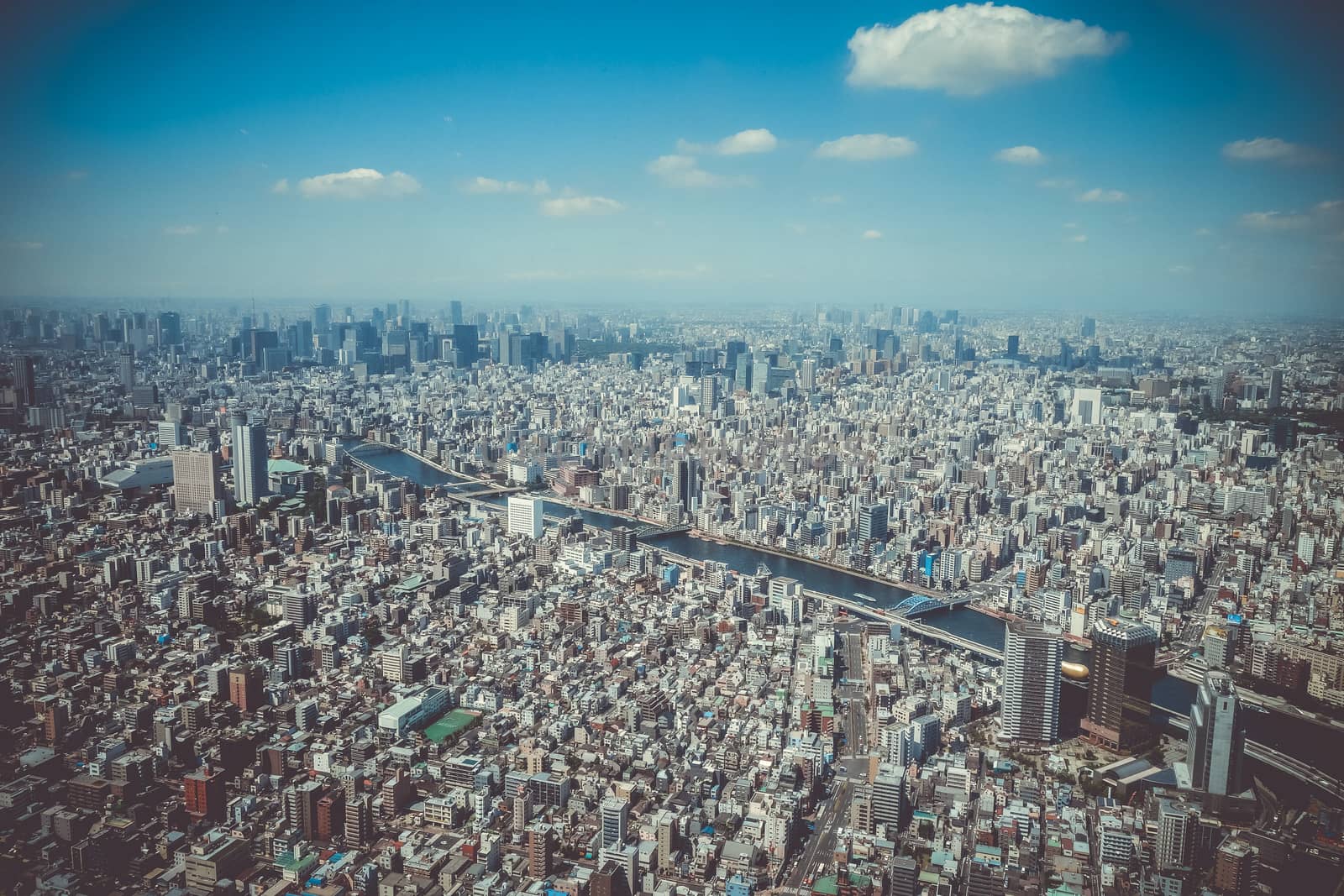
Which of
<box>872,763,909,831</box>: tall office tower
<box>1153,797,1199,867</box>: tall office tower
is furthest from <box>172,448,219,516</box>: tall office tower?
<box>1153,797,1199,867</box>: tall office tower

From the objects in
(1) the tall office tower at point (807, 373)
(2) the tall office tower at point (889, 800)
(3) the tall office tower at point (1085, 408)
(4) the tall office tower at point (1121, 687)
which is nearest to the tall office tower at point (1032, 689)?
(4) the tall office tower at point (1121, 687)

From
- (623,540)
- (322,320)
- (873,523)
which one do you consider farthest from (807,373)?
(322,320)

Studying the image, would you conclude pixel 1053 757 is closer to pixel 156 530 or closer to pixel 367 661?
pixel 367 661

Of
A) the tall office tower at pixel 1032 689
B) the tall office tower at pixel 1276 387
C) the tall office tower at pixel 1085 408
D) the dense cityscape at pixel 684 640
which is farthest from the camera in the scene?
the tall office tower at pixel 1085 408

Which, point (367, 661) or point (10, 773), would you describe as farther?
point (367, 661)

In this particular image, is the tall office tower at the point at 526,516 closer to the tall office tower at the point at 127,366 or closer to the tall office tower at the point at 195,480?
the tall office tower at the point at 195,480

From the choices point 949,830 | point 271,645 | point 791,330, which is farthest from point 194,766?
point 791,330
